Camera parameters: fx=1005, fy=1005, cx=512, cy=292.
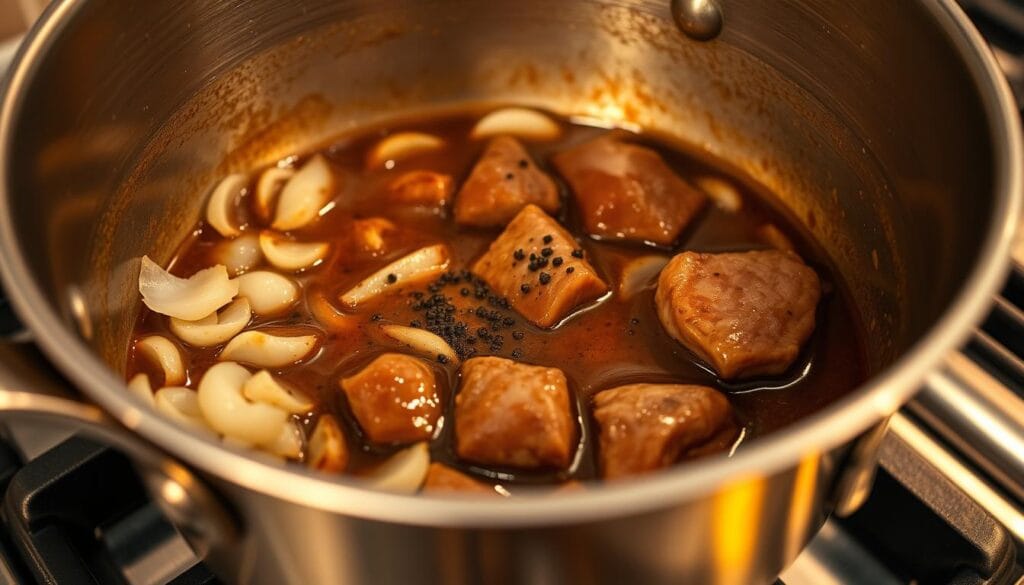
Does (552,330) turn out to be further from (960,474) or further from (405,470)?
(960,474)

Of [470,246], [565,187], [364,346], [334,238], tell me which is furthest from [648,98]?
[364,346]

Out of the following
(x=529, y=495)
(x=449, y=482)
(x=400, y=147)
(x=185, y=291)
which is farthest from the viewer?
(x=400, y=147)

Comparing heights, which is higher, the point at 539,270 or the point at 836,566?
the point at 539,270

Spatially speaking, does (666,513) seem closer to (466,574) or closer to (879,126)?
(466,574)

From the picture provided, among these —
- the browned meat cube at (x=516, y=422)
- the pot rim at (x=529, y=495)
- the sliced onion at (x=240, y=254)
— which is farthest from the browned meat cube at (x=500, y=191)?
the pot rim at (x=529, y=495)

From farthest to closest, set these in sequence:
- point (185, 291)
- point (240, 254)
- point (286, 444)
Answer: point (240, 254) < point (185, 291) < point (286, 444)

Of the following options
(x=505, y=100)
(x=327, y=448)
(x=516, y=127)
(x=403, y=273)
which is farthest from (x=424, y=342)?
(x=505, y=100)
